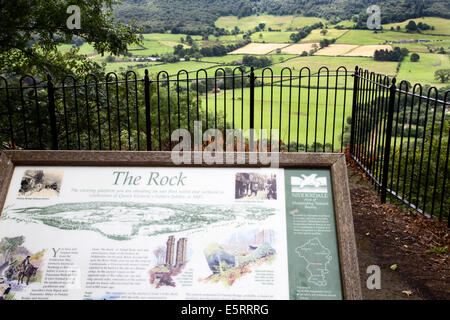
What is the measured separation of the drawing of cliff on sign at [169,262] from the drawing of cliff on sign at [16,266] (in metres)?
0.76

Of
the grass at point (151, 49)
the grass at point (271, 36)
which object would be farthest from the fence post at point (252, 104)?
the grass at point (271, 36)

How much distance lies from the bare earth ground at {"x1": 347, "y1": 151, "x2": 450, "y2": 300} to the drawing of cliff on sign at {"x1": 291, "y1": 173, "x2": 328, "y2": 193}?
1.89 meters

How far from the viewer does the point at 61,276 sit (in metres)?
2.74

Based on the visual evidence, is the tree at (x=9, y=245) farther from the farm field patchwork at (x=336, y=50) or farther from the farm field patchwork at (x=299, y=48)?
the farm field patchwork at (x=299, y=48)

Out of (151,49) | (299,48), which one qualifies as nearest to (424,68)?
(299,48)

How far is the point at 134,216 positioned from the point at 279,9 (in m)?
52.1

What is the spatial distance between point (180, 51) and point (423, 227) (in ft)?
104

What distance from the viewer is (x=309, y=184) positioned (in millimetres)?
3031

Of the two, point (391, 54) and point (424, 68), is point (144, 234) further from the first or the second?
point (391, 54)

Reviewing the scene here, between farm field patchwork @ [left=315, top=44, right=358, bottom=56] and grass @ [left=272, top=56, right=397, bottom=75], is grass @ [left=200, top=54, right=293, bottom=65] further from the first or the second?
farm field patchwork @ [left=315, top=44, right=358, bottom=56]

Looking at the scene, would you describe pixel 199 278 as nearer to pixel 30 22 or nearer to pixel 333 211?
pixel 333 211

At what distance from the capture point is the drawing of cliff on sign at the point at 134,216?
2867 millimetres
